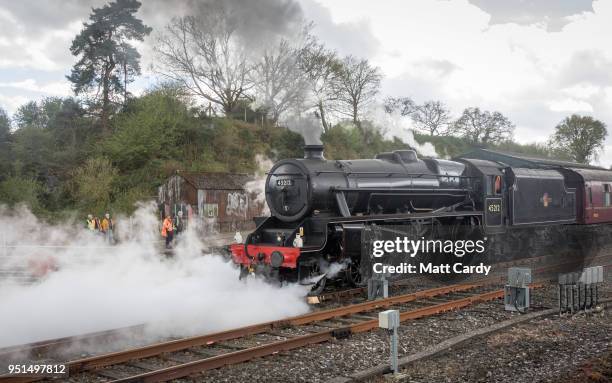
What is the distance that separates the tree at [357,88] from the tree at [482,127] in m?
19.4

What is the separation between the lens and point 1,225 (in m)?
17.9

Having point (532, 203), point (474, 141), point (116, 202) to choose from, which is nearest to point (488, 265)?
point (532, 203)

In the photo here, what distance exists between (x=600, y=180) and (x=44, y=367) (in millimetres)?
18854

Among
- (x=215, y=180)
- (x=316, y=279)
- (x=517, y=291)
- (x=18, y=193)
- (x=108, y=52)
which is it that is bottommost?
(x=517, y=291)

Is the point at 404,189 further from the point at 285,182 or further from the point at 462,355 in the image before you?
the point at 462,355

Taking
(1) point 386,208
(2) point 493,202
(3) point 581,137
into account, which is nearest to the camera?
(1) point 386,208

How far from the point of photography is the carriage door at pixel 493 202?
14211 mm

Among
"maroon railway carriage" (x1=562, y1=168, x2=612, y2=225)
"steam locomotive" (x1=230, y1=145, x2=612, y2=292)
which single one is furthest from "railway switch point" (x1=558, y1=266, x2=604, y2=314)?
"maroon railway carriage" (x1=562, y1=168, x2=612, y2=225)

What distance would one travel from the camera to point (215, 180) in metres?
25.9

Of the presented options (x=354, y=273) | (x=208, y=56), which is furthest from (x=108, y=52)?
(x=354, y=273)

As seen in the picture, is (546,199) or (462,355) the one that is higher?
(546,199)

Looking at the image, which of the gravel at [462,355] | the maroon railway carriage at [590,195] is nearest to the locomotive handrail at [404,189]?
the gravel at [462,355]

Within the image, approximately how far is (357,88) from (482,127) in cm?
2255

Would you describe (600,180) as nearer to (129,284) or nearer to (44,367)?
(129,284)
